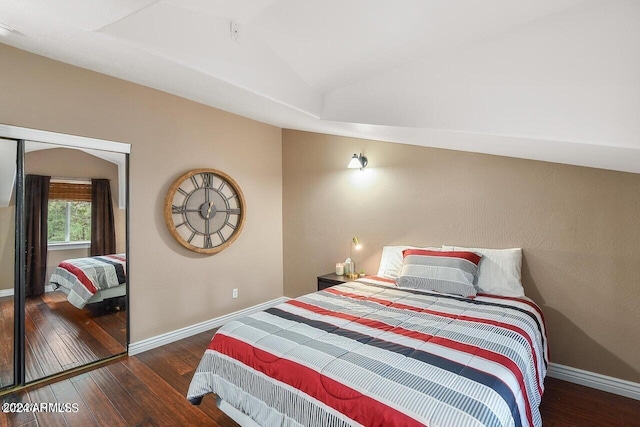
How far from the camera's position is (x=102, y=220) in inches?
112

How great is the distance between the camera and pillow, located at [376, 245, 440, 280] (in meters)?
3.28

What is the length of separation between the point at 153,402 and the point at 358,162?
114 inches

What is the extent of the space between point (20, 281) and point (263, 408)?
7.27ft

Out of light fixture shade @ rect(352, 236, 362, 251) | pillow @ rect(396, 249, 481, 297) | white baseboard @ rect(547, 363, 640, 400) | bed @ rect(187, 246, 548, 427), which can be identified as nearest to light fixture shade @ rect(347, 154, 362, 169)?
light fixture shade @ rect(352, 236, 362, 251)

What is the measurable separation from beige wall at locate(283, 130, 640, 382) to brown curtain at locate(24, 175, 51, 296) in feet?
9.17

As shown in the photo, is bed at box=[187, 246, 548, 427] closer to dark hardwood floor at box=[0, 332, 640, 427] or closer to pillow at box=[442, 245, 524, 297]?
pillow at box=[442, 245, 524, 297]

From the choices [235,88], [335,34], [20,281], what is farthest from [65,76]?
[335,34]

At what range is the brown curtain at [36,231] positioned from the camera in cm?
250

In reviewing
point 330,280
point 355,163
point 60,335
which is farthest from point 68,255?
point 355,163

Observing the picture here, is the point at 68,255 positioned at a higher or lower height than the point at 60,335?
higher

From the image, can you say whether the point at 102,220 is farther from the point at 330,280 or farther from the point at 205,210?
the point at 330,280

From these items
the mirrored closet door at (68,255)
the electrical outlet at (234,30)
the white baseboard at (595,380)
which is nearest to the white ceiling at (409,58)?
the electrical outlet at (234,30)

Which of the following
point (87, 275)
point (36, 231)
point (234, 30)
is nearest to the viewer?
point (234, 30)

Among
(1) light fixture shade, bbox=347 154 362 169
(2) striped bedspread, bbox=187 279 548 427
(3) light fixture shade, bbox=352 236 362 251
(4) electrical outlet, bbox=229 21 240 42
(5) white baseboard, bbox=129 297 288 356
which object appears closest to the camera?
(2) striped bedspread, bbox=187 279 548 427
